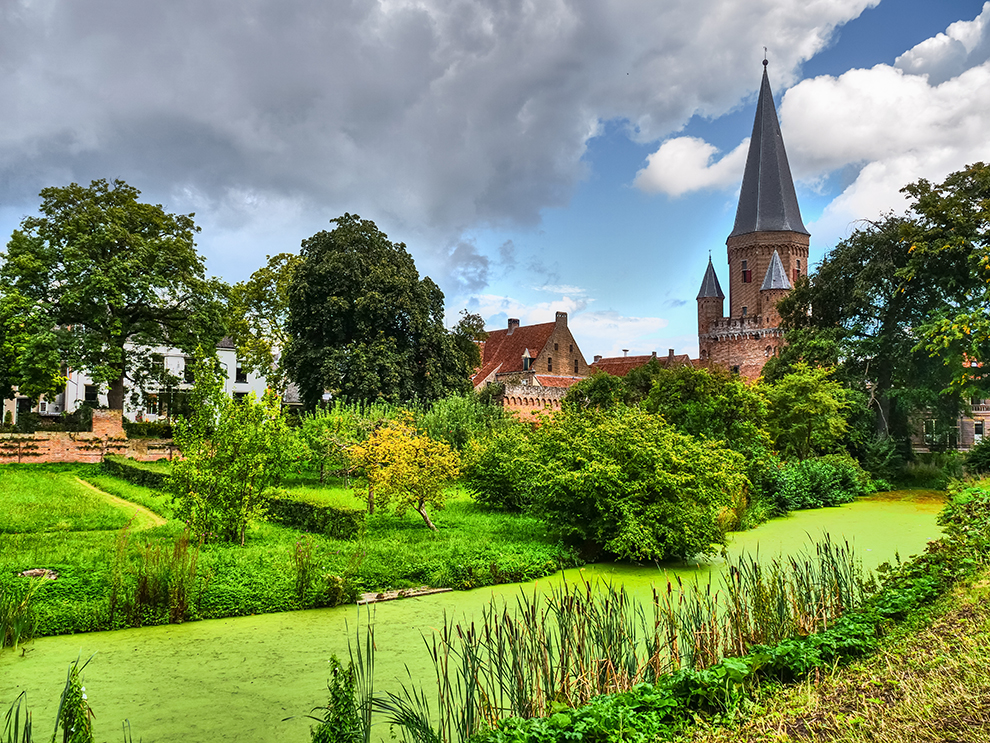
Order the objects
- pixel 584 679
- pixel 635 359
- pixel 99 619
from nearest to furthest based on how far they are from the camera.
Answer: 1. pixel 584 679
2. pixel 99 619
3. pixel 635 359

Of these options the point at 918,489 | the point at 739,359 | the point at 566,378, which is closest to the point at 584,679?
the point at 918,489

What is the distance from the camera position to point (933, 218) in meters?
25.0

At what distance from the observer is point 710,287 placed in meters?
63.3

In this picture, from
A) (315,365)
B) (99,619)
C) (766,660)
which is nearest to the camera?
(766,660)

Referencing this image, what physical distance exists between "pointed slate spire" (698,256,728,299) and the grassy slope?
59.1 m

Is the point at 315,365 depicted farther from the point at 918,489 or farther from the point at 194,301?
the point at 918,489

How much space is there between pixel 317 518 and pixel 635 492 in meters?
6.37

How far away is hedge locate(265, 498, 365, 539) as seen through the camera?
13172 mm

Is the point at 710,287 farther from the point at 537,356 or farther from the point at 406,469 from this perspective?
the point at 406,469

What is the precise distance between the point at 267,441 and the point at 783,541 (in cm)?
1039

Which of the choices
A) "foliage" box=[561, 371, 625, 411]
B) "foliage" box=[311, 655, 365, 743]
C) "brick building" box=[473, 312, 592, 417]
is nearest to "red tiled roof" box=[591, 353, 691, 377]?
"brick building" box=[473, 312, 592, 417]

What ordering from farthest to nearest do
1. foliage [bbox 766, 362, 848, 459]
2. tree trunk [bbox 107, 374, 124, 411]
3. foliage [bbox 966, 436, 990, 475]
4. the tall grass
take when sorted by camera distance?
1. tree trunk [bbox 107, 374, 124, 411]
2. foliage [bbox 766, 362, 848, 459]
3. foliage [bbox 966, 436, 990, 475]
4. the tall grass

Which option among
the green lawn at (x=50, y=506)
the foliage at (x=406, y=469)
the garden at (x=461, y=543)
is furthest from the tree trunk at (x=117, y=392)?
the foliage at (x=406, y=469)

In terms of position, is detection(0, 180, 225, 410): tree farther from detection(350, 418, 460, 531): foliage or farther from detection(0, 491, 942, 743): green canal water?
detection(0, 491, 942, 743): green canal water
